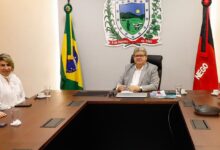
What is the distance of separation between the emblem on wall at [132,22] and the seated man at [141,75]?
941 mm

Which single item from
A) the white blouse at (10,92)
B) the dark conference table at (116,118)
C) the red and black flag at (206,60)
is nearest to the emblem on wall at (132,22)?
the red and black flag at (206,60)

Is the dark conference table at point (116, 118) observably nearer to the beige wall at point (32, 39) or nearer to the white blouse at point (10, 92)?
the white blouse at point (10, 92)

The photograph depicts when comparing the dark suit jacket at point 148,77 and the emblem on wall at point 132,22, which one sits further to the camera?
the emblem on wall at point 132,22

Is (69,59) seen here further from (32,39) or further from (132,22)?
(132,22)

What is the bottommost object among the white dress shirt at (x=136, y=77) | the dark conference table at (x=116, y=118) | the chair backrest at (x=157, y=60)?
the dark conference table at (x=116, y=118)

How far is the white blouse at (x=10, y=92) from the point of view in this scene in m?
3.05

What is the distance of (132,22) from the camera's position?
4.62 meters

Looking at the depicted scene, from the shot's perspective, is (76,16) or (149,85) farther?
(76,16)

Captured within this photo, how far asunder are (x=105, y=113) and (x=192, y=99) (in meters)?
0.86

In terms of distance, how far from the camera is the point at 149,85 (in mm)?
3451

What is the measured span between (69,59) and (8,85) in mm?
1616

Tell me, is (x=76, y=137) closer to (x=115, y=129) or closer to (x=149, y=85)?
(x=115, y=129)

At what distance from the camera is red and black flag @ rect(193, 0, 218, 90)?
425 cm

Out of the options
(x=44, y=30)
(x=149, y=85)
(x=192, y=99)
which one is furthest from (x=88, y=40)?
(x=192, y=99)
